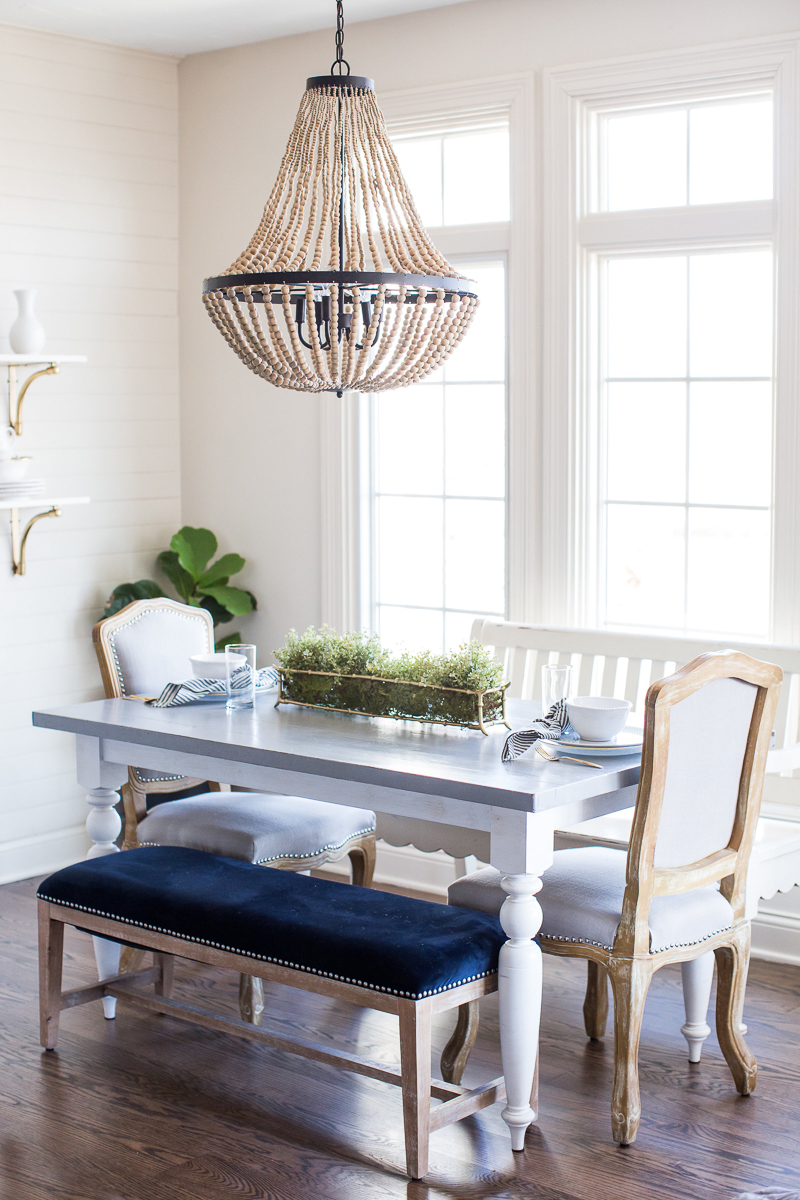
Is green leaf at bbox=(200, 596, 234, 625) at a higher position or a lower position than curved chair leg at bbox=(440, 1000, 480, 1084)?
higher

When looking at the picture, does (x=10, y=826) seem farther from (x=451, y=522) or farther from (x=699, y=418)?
(x=699, y=418)

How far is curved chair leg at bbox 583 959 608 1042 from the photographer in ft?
10.4

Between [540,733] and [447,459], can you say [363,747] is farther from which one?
[447,459]

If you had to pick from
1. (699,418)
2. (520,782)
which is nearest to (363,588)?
(699,418)

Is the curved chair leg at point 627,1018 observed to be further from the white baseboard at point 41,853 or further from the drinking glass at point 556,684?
the white baseboard at point 41,853

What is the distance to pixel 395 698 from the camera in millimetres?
3086

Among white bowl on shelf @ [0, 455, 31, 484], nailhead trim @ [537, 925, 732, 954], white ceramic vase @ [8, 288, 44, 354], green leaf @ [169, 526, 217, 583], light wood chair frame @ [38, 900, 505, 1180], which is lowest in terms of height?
light wood chair frame @ [38, 900, 505, 1180]

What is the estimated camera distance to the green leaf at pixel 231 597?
479 centimetres

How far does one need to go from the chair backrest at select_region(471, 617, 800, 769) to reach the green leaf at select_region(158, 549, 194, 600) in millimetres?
1233

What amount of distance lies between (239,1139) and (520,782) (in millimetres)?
985

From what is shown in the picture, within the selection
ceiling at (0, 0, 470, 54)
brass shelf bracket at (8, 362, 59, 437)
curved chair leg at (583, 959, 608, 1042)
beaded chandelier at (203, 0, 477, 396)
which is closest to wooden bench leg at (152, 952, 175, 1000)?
A: curved chair leg at (583, 959, 608, 1042)

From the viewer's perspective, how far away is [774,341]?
3.76m

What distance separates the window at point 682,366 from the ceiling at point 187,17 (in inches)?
37.2

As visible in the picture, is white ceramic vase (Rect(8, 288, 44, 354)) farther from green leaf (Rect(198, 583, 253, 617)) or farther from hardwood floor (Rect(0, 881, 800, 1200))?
hardwood floor (Rect(0, 881, 800, 1200))
